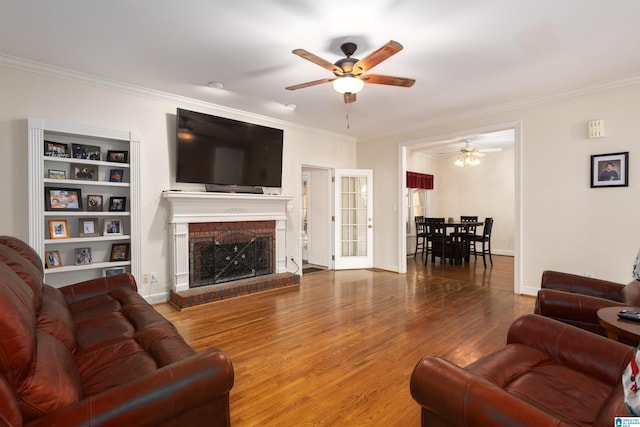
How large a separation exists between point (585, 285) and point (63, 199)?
5013 millimetres

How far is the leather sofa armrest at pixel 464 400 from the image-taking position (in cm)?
101

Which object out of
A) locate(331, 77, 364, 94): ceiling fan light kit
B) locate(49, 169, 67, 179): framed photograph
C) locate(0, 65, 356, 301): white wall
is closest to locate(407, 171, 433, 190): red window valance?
locate(0, 65, 356, 301): white wall

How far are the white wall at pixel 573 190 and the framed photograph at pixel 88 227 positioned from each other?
525 cm

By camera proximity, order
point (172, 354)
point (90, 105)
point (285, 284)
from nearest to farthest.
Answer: point (172, 354), point (90, 105), point (285, 284)

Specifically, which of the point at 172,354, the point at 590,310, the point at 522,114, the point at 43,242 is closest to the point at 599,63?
the point at 522,114

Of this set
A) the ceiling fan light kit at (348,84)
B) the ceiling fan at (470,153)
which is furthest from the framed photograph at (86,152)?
the ceiling fan at (470,153)

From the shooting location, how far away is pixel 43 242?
3137 millimetres

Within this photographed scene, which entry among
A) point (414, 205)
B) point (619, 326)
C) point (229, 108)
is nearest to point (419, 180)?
point (414, 205)

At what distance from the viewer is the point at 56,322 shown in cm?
166

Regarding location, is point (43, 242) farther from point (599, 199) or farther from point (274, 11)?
point (599, 199)

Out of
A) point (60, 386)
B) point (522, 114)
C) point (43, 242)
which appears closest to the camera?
point (60, 386)

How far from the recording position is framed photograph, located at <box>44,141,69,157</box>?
10.6ft

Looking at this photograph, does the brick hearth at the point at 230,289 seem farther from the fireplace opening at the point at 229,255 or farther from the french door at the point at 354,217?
the french door at the point at 354,217

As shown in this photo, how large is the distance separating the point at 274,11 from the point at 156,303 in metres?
3.53
